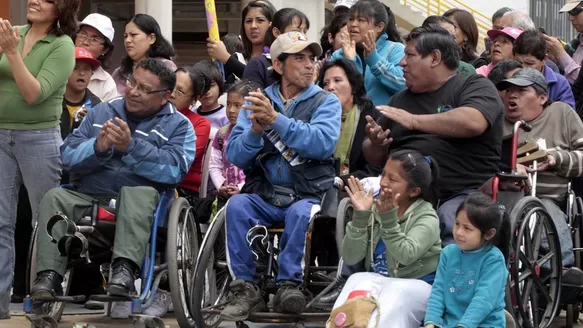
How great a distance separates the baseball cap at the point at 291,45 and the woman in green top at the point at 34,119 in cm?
137

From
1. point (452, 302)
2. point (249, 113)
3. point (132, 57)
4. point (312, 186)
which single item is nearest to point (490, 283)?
point (452, 302)

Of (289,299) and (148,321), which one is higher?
(289,299)

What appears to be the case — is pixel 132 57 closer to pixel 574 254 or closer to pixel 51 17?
pixel 51 17

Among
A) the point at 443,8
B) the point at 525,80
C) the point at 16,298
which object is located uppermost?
the point at 525,80

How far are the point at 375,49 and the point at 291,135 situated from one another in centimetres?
193

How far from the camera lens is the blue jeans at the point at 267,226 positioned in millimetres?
7465

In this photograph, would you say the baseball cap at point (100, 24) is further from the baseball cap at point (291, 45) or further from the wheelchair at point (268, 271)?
the wheelchair at point (268, 271)

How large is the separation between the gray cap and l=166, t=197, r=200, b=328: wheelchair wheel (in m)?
2.20

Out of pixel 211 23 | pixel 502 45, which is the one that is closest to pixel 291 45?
pixel 502 45

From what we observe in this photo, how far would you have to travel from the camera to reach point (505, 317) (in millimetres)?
6699

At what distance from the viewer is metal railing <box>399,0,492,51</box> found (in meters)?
26.2

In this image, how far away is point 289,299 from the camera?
733 cm

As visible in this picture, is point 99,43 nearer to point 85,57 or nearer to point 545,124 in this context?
point 85,57

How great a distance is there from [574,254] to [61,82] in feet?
11.4
